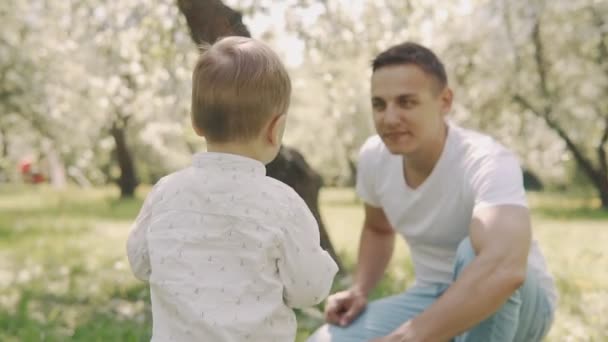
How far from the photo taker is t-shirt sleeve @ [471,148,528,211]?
2924mm

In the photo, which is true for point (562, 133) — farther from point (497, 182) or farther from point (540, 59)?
point (497, 182)

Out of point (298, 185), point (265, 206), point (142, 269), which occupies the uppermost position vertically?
point (265, 206)

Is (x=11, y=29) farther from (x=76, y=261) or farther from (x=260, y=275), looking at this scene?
(x=260, y=275)

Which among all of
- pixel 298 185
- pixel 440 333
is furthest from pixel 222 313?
pixel 298 185

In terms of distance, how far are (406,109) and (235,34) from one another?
1.80 meters

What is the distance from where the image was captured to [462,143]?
3371 mm

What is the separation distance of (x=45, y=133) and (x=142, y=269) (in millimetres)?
16701

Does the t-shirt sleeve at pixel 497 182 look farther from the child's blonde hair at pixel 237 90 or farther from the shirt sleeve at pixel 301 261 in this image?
the child's blonde hair at pixel 237 90

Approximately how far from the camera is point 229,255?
6.87ft

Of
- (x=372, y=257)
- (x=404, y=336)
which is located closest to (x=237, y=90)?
(x=404, y=336)

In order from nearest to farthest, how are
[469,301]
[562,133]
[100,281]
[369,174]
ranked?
1. [469,301]
2. [369,174]
3. [100,281]
4. [562,133]

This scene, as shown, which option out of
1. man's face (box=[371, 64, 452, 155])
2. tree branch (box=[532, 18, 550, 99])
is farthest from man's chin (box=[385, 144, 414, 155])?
tree branch (box=[532, 18, 550, 99])

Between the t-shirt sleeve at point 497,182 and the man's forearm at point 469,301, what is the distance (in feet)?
0.95

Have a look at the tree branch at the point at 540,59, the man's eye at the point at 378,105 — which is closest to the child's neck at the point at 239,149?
the man's eye at the point at 378,105
